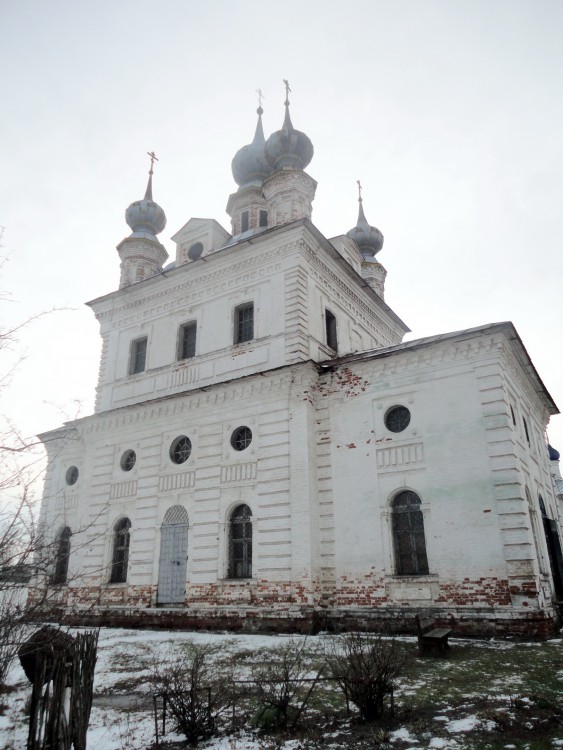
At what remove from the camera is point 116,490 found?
18.2 meters

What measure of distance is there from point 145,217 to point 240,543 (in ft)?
49.7

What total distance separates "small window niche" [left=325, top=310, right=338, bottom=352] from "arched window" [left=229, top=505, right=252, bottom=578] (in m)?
6.06

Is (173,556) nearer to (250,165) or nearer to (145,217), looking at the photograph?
(145,217)

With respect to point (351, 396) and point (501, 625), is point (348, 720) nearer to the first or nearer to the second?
point (501, 625)

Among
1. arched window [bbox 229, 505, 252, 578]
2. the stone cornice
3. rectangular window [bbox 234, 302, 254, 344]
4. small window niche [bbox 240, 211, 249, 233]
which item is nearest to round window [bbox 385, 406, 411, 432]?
the stone cornice

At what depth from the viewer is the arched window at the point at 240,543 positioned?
15.1 meters

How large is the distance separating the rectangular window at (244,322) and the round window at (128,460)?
5.12 meters

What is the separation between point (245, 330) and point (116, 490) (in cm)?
670

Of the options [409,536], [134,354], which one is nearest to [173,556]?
[409,536]

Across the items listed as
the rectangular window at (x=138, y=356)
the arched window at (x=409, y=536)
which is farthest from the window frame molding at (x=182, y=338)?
the arched window at (x=409, y=536)

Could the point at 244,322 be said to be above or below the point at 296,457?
above

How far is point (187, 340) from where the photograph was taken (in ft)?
63.8

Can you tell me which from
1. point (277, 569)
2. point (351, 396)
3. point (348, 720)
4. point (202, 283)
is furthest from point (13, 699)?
point (202, 283)

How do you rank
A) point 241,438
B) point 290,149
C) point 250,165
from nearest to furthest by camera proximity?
point 241,438, point 290,149, point 250,165
